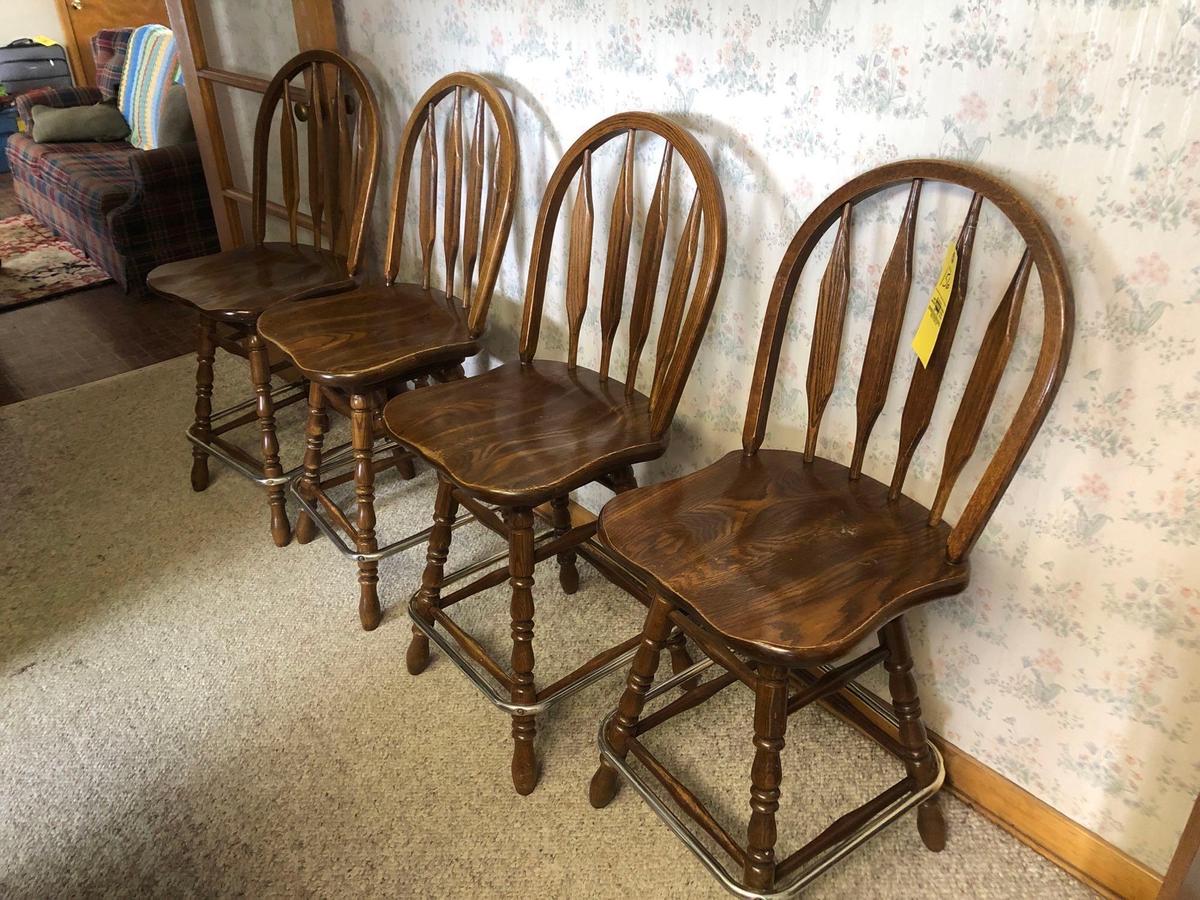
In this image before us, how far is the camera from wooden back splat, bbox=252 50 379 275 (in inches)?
73.4

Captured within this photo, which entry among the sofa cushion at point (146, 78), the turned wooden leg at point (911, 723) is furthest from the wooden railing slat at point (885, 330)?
the sofa cushion at point (146, 78)

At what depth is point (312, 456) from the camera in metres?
1.86

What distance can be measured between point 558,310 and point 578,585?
555 mm

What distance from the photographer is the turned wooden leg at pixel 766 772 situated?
1.04 meters

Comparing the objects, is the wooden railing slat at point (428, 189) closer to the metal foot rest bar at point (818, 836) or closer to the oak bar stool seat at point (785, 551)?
the oak bar stool seat at point (785, 551)

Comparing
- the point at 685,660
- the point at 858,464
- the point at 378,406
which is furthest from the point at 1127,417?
the point at 378,406

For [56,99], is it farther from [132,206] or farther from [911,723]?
[911,723]

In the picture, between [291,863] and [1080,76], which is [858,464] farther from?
[291,863]

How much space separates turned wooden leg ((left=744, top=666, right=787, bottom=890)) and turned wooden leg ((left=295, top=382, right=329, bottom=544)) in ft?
3.62

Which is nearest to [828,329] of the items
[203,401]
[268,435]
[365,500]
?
[365,500]

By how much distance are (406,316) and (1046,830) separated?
4.48ft

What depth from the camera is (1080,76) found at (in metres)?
0.95

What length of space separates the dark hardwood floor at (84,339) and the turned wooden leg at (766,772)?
2445mm

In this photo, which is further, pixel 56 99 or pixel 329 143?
pixel 56 99
